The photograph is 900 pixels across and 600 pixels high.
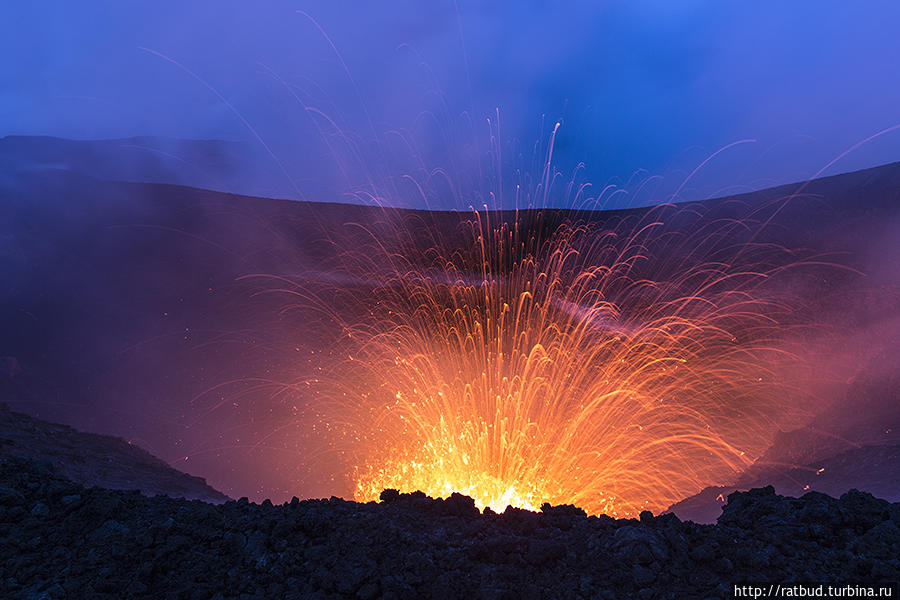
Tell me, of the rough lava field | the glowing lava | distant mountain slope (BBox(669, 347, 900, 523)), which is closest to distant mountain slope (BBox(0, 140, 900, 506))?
distant mountain slope (BBox(669, 347, 900, 523))

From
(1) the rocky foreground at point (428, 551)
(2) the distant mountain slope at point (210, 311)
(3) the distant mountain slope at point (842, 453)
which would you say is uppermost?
(2) the distant mountain slope at point (210, 311)

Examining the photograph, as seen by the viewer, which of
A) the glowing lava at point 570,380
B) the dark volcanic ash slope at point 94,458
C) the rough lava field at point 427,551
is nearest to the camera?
the rough lava field at point 427,551

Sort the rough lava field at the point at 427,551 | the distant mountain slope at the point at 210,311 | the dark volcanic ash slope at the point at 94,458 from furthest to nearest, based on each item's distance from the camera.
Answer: the distant mountain slope at the point at 210,311 < the dark volcanic ash slope at the point at 94,458 < the rough lava field at the point at 427,551

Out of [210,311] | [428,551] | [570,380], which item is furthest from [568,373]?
[210,311]

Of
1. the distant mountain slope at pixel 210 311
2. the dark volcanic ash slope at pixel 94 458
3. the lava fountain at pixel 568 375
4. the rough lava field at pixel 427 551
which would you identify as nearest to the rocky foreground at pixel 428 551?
the rough lava field at pixel 427 551

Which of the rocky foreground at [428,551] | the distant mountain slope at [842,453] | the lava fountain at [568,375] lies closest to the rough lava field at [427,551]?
the rocky foreground at [428,551]

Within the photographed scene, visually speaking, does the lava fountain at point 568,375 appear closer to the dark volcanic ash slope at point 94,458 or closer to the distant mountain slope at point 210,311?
the distant mountain slope at point 210,311

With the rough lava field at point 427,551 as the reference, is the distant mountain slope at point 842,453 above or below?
above

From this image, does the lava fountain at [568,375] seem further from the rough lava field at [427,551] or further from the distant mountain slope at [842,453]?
the rough lava field at [427,551]

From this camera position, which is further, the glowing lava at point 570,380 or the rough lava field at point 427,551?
the glowing lava at point 570,380
